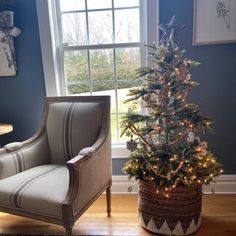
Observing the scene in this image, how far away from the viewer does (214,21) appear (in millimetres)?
2041

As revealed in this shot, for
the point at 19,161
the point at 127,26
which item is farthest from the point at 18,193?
the point at 127,26

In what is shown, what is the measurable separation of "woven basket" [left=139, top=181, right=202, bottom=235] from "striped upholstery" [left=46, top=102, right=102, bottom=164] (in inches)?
21.3

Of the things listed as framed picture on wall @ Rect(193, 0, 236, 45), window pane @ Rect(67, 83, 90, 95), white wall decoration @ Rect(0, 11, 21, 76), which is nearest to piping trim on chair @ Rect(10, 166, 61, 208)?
window pane @ Rect(67, 83, 90, 95)

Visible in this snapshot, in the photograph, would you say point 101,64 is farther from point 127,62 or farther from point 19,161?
point 19,161

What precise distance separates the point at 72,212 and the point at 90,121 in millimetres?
700

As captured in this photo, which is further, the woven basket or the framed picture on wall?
the framed picture on wall

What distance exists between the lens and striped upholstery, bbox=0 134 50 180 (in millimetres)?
1706

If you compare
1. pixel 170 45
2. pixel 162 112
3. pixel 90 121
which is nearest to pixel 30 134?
pixel 90 121

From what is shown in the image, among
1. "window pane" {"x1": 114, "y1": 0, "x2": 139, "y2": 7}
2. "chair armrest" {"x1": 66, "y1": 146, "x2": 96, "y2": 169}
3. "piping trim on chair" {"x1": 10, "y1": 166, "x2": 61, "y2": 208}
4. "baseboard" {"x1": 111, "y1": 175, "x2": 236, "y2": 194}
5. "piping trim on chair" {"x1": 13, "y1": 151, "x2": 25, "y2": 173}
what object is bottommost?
"baseboard" {"x1": 111, "y1": 175, "x2": 236, "y2": 194}

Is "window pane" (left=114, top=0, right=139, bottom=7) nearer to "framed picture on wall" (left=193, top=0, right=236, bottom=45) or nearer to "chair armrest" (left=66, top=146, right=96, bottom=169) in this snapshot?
"framed picture on wall" (left=193, top=0, right=236, bottom=45)

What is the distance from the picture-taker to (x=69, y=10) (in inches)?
88.3

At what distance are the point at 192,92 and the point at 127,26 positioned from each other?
2.65 ft

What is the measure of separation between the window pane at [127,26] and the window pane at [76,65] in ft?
1.16

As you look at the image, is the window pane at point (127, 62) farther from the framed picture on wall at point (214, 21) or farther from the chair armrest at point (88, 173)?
the chair armrest at point (88, 173)
